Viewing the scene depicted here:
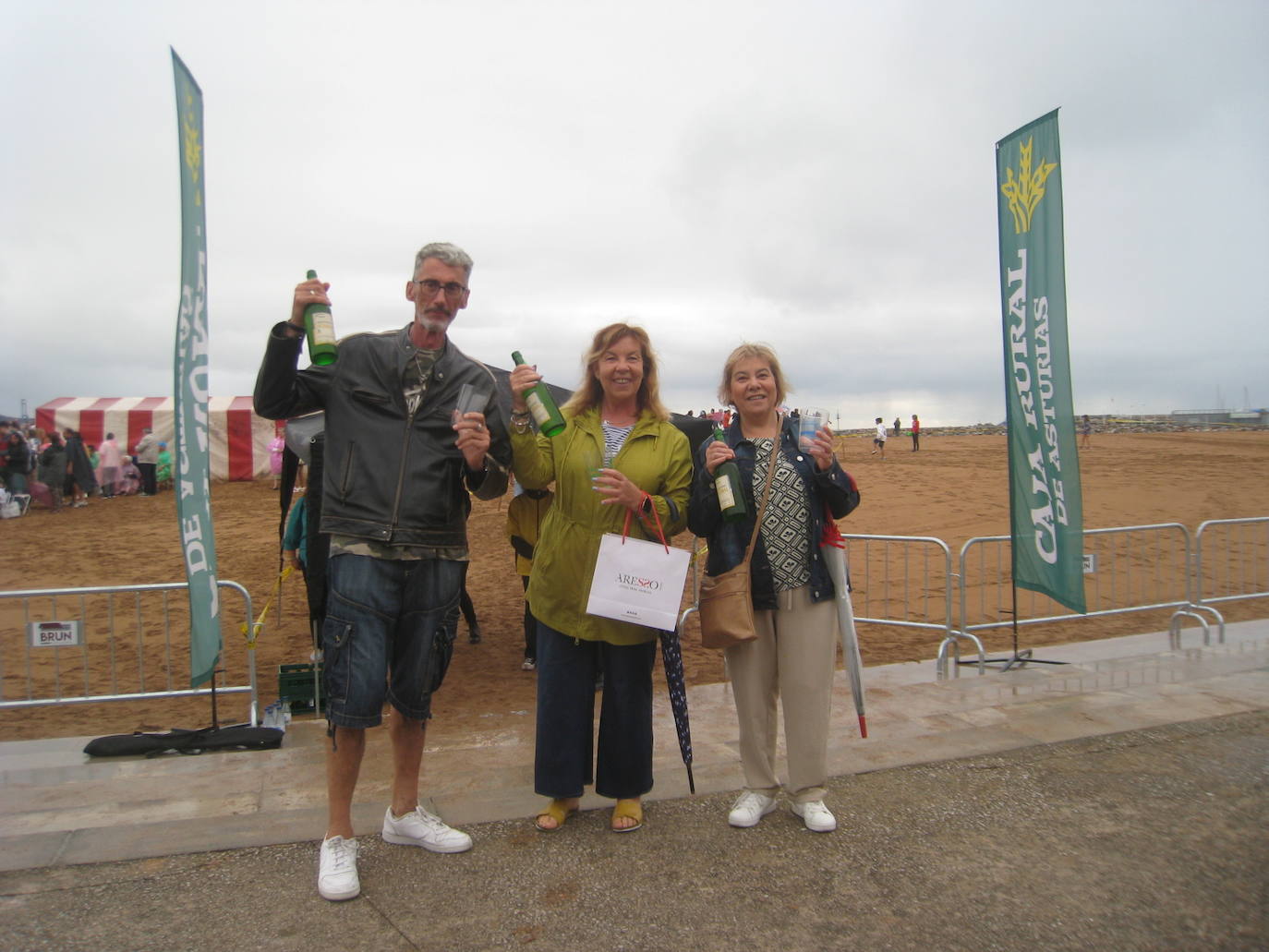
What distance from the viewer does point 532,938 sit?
2559 millimetres

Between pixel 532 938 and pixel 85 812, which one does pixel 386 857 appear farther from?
pixel 85 812

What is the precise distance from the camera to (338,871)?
2816mm

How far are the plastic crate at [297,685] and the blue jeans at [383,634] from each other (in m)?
2.80

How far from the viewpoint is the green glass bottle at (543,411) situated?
300 centimetres

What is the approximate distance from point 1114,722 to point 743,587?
8.18 ft

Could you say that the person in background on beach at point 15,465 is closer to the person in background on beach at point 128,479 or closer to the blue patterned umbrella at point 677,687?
the person in background on beach at point 128,479

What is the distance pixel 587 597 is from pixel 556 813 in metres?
0.87

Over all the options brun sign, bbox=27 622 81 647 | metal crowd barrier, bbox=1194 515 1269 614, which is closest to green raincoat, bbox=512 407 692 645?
brun sign, bbox=27 622 81 647

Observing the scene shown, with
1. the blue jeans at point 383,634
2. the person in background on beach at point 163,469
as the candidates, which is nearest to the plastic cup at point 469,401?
the blue jeans at point 383,634

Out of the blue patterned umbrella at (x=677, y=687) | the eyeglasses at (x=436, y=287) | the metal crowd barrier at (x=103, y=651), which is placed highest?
the eyeglasses at (x=436, y=287)

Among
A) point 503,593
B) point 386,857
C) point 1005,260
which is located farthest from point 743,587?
point 503,593

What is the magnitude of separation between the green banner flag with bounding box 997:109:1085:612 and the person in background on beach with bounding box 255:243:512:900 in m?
4.18

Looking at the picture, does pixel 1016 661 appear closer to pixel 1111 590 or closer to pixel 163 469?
pixel 1111 590

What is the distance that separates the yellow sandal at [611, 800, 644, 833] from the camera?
10.7 ft
